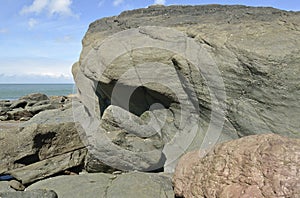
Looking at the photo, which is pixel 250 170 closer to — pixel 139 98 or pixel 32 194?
pixel 32 194

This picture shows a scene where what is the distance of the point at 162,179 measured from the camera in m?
4.74

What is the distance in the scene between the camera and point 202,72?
509 cm

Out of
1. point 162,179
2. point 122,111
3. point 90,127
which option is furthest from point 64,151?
point 162,179

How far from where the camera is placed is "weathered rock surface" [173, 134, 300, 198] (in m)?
3.12

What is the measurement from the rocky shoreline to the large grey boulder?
0.05 ft

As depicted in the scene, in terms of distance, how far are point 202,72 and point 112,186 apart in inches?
79.1

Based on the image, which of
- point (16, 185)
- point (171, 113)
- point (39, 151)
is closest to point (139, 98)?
point (171, 113)

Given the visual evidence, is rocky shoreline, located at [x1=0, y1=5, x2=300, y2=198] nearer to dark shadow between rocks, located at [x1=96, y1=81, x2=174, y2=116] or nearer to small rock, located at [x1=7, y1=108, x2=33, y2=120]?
dark shadow between rocks, located at [x1=96, y1=81, x2=174, y2=116]

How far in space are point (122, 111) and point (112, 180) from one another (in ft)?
4.90

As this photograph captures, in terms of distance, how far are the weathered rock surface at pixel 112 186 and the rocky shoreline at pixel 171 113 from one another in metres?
0.01

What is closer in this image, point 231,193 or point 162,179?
point 231,193

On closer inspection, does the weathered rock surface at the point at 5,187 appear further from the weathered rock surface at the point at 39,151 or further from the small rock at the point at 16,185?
the weathered rock surface at the point at 39,151

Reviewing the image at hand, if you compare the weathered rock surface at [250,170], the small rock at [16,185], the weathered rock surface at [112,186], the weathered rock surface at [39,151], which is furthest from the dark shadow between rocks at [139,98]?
the small rock at [16,185]

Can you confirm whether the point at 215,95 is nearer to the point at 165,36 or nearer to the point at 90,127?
the point at 165,36
